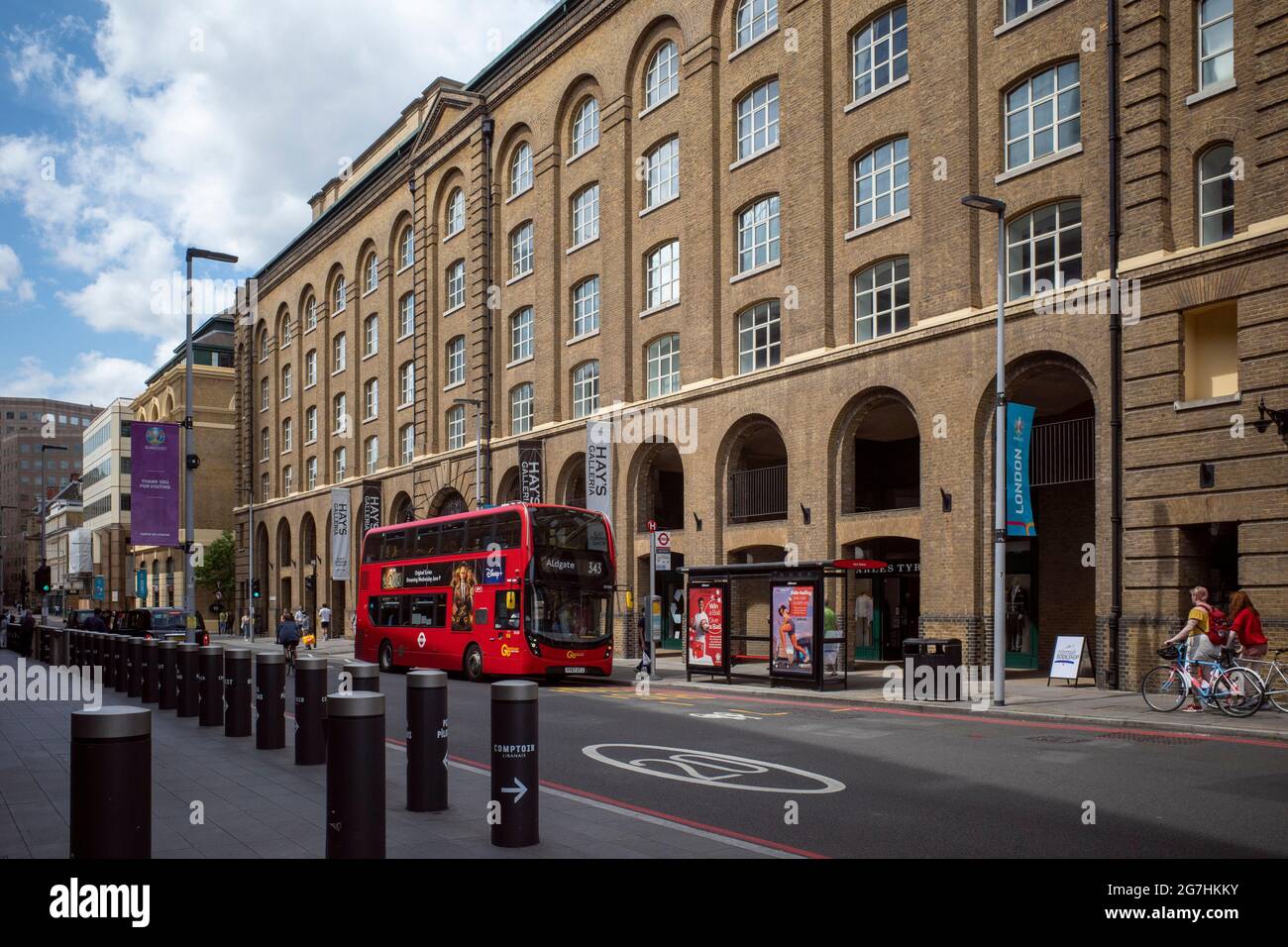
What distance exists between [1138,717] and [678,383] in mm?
18881

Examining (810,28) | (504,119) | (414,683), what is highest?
(504,119)

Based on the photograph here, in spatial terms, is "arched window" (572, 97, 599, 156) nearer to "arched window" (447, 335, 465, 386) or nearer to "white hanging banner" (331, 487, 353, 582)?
"arched window" (447, 335, 465, 386)

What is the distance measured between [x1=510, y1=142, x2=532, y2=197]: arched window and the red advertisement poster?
68.9 feet

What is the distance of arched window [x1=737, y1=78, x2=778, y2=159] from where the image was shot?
29219mm

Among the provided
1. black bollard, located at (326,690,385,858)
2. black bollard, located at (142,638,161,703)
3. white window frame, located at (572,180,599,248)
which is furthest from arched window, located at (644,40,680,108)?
black bollard, located at (326,690,385,858)

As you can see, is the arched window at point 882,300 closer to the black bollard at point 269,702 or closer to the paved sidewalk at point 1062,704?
the paved sidewalk at point 1062,704

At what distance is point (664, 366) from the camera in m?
33.0

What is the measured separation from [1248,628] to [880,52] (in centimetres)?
1623

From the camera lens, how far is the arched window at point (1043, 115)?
856 inches

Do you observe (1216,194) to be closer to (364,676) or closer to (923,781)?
(923,781)

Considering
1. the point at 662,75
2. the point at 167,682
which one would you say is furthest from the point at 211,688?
the point at 662,75

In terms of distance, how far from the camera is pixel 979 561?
74.9 ft
